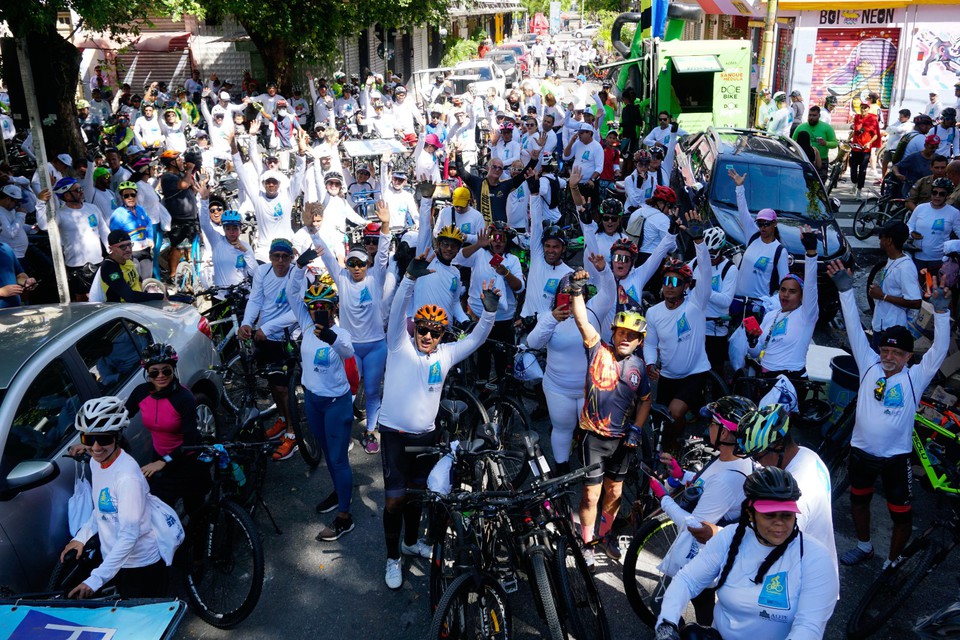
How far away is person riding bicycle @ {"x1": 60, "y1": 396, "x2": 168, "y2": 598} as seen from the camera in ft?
15.3

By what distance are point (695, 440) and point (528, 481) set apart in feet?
5.95

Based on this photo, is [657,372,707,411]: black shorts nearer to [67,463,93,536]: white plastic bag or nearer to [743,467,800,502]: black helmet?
[743,467,800,502]: black helmet

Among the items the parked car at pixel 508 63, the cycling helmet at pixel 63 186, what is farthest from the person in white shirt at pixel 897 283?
the parked car at pixel 508 63

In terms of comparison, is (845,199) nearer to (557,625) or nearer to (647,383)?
(647,383)

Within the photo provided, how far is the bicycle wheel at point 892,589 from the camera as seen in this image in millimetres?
5074

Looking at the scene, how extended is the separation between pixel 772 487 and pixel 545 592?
1560 millimetres

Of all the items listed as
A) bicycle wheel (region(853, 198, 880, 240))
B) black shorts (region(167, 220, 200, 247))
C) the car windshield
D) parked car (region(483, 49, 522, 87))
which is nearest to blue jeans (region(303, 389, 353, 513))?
black shorts (region(167, 220, 200, 247))

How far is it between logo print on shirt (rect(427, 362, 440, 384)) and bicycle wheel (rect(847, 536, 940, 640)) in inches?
120

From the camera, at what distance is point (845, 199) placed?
17266 mm

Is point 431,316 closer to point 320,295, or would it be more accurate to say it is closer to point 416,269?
point 416,269

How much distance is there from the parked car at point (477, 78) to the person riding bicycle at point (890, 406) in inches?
816

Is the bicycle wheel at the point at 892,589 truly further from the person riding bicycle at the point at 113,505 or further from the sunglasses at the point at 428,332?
the person riding bicycle at the point at 113,505

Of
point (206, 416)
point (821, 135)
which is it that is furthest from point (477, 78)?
point (206, 416)

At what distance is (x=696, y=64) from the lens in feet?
61.2
